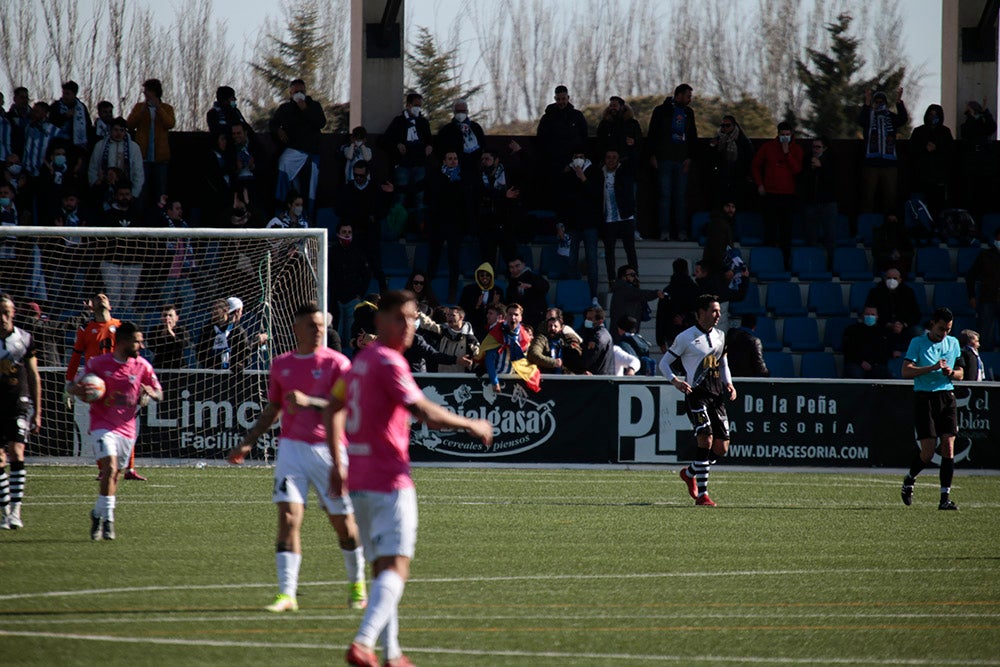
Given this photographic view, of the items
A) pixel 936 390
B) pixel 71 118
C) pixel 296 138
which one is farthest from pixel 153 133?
pixel 936 390

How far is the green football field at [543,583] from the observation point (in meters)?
7.42

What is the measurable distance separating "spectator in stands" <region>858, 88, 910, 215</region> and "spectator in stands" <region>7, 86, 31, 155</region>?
1468 centimetres

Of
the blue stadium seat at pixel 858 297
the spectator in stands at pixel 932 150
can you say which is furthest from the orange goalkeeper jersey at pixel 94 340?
the spectator in stands at pixel 932 150

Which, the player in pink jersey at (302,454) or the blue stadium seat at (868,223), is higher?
the blue stadium seat at (868,223)

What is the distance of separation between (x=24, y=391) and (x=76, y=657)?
20.9ft

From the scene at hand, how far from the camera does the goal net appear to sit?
62.5 ft

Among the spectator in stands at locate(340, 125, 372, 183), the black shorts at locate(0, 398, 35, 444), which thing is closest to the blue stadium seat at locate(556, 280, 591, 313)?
the spectator in stands at locate(340, 125, 372, 183)

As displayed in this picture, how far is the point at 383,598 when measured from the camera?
245 inches

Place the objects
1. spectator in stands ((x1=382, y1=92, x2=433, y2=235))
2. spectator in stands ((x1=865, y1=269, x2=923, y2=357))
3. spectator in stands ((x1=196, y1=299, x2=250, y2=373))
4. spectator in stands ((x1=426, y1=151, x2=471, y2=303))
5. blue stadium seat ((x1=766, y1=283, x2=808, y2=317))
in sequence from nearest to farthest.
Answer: spectator in stands ((x1=196, y1=299, x2=250, y2=373)), spectator in stands ((x1=865, y1=269, x2=923, y2=357)), spectator in stands ((x1=426, y1=151, x2=471, y2=303)), spectator in stands ((x1=382, y1=92, x2=433, y2=235)), blue stadium seat ((x1=766, y1=283, x2=808, y2=317))

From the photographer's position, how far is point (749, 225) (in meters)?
26.3

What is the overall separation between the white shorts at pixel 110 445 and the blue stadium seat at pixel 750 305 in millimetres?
14418

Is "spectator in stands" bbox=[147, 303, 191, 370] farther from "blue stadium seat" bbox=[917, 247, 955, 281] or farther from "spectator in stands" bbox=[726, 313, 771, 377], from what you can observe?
"blue stadium seat" bbox=[917, 247, 955, 281]

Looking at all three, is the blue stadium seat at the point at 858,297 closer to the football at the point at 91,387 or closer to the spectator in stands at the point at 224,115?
the spectator in stands at the point at 224,115

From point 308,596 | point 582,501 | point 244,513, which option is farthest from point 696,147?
point 308,596
